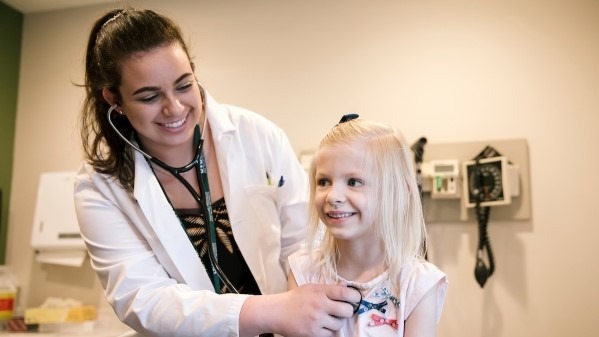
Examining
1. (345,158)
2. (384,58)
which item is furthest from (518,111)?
(345,158)

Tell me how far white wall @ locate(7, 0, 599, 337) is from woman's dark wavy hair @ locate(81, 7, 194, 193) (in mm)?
1281

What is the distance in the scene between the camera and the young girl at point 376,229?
107cm

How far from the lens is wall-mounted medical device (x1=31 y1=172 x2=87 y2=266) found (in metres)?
2.71

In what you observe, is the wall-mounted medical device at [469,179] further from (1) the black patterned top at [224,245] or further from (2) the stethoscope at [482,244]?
(1) the black patterned top at [224,245]

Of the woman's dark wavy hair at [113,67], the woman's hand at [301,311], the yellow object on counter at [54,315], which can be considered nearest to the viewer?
the woman's hand at [301,311]

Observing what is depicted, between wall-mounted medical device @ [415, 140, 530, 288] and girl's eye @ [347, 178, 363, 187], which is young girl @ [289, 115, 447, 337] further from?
wall-mounted medical device @ [415, 140, 530, 288]

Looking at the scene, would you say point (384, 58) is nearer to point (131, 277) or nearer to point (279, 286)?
point (279, 286)

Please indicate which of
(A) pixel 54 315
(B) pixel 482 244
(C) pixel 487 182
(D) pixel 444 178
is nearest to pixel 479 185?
(C) pixel 487 182

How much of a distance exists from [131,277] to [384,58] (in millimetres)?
1716

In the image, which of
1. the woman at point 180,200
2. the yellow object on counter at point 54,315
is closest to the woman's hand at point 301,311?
the woman at point 180,200

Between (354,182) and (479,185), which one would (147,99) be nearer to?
(354,182)

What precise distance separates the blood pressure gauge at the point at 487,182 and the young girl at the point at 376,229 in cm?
112

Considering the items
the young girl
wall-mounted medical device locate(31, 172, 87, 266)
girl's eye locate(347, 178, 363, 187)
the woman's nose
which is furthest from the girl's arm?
wall-mounted medical device locate(31, 172, 87, 266)

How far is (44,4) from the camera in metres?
3.02
